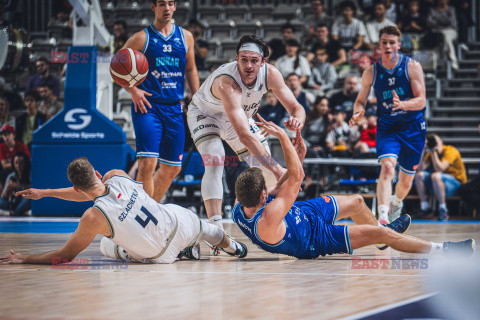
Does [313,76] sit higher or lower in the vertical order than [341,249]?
higher

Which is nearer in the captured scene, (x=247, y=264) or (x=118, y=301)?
(x=118, y=301)

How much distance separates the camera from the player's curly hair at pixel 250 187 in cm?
392

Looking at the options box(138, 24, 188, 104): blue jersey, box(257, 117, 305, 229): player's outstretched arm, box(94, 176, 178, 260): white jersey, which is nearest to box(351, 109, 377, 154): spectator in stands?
box(138, 24, 188, 104): blue jersey

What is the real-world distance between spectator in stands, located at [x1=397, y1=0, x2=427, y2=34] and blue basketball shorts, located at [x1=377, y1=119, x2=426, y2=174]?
21.8 ft

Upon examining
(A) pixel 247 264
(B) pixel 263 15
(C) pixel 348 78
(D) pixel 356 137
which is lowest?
(A) pixel 247 264

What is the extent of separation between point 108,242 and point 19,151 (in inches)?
237

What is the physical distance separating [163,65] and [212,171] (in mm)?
1252

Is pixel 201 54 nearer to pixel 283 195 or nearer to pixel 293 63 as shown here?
pixel 293 63

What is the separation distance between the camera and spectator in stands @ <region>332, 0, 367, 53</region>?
12211 millimetres

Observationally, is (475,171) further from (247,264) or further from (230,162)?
(247,264)

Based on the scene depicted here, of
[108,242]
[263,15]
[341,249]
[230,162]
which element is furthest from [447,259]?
[263,15]

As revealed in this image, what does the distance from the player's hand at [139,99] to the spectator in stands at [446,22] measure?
8487 millimetres

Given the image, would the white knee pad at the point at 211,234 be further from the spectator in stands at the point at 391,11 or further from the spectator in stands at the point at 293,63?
the spectator in stands at the point at 391,11

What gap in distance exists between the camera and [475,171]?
416 inches
